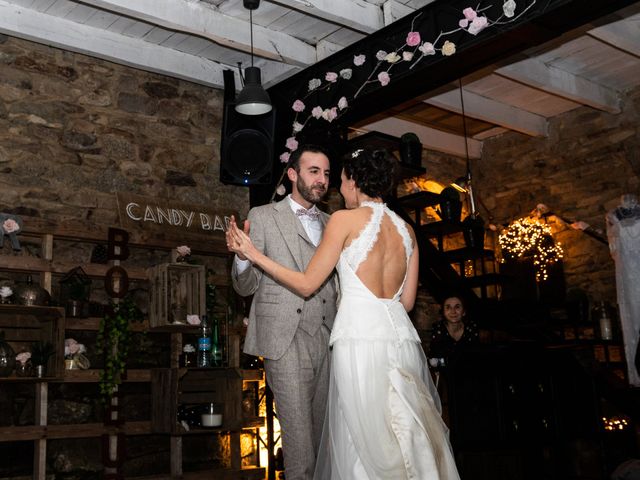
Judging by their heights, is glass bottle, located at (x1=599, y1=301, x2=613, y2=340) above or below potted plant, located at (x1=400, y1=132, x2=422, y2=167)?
below

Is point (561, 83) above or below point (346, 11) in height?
above

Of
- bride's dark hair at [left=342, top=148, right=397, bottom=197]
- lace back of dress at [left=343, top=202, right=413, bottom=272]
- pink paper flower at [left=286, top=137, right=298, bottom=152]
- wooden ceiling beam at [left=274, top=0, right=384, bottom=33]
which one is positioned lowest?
lace back of dress at [left=343, top=202, right=413, bottom=272]

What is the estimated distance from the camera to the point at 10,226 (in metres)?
5.07

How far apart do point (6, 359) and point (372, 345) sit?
2.90m

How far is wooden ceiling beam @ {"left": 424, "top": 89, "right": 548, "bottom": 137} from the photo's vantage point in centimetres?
768

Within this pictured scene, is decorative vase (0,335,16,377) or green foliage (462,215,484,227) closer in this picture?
decorative vase (0,335,16,377)

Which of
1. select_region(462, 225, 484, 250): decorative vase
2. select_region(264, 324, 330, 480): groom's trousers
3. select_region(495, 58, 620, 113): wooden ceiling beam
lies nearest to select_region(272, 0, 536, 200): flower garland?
select_region(495, 58, 620, 113): wooden ceiling beam

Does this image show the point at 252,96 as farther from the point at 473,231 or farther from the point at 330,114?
the point at 473,231

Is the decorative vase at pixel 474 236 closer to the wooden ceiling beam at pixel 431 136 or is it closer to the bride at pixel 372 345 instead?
the wooden ceiling beam at pixel 431 136

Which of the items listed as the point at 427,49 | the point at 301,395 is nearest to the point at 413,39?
the point at 427,49

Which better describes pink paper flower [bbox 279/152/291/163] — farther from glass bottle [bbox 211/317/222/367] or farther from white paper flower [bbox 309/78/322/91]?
glass bottle [bbox 211/317/222/367]

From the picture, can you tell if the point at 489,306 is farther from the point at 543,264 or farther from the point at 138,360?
the point at 138,360

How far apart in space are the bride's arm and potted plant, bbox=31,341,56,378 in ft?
8.18

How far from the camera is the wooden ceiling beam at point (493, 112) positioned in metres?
7.68
